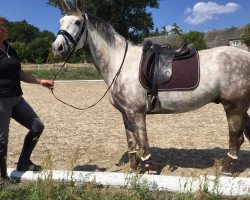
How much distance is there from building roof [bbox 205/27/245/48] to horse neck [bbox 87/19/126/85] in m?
73.3

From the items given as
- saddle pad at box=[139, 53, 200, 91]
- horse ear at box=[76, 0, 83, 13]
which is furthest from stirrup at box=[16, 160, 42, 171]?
horse ear at box=[76, 0, 83, 13]

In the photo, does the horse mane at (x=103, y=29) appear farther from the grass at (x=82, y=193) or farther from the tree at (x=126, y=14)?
the tree at (x=126, y=14)

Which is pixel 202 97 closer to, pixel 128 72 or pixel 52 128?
pixel 128 72

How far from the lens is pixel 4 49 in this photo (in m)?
4.49

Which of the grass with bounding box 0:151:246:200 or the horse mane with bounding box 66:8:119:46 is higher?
the horse mane with bounding box 66:8:119:46

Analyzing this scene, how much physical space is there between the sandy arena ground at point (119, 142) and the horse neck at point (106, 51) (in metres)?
1.26

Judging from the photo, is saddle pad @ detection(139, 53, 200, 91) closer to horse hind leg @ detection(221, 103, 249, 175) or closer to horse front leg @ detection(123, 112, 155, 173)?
horse front leg @ detection(123, 112, 155, 173)

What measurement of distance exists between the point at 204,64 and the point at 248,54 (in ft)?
2.05

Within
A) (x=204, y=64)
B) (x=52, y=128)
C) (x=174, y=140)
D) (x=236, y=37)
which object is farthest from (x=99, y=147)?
(x=236, y=37)

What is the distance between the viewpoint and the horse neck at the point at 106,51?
5.04m

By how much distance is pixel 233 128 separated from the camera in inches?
190

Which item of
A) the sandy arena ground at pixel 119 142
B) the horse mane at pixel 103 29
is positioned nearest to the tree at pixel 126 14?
the sandy arena ground at pixel 119 142

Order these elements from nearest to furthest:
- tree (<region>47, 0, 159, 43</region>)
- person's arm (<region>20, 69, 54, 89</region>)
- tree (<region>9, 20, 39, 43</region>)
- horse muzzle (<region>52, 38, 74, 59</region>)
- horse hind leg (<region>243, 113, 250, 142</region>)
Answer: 1. horse muzzle (<region>52, 38, 74, 59</region>)
2. person's arm (<region>20, 69, 54, 89</region>)
3. horse hind leg (<region>243, 113, 250, 142</region>)
4. tree (<region>47, 0, 159, 43</region>)
5. tree (<region>9, 20, 39, 43</region>)

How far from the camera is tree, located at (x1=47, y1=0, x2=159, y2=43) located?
2714 centimetres
